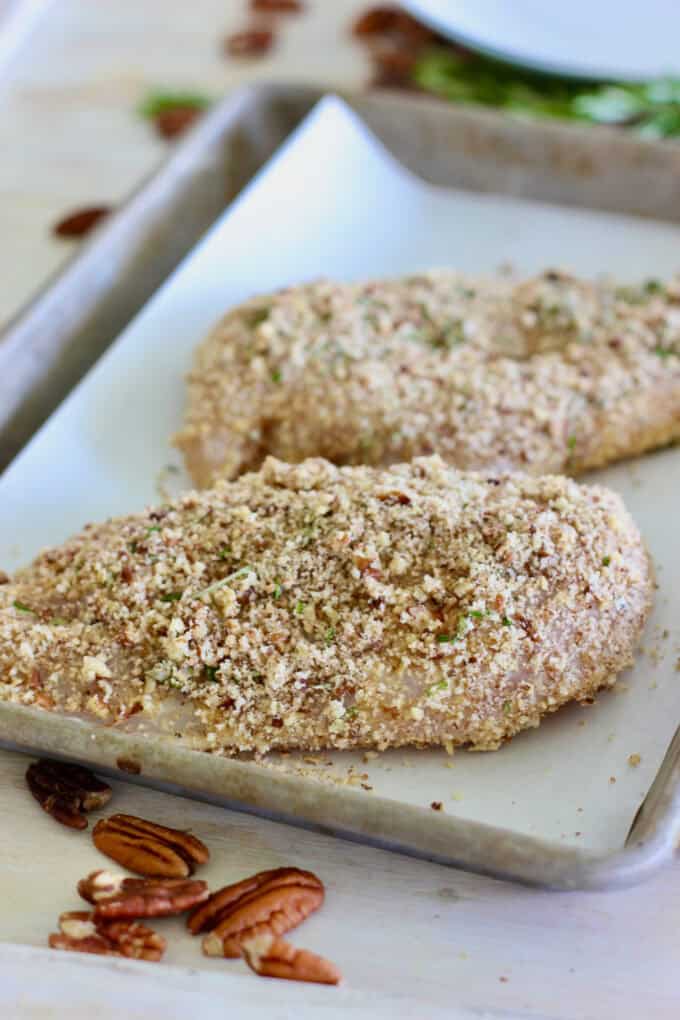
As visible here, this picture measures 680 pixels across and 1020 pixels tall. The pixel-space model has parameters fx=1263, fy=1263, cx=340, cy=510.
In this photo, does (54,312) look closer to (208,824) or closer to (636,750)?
(208,824)

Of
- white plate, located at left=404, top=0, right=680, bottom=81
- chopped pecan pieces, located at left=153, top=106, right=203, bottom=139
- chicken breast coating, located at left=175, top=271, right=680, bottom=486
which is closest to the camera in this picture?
chicken breast coating, located at left=175, top=271, right=680, bottom=486

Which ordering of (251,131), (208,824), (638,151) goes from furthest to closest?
1. (251,131)
2. (638,151)
3. (208,824)

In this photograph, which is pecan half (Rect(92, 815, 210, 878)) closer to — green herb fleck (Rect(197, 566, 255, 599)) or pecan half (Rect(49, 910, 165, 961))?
pecan half (Rect(49, 910, 165, 961))

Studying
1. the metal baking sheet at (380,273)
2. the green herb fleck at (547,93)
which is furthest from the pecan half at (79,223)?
the green herb fleck at (547,93)

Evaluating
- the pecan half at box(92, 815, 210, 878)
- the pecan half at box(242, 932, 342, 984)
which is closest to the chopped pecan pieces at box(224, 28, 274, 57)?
the pecan half at box(92, 815, 210, 878)

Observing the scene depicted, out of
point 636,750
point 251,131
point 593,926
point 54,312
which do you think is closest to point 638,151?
point 251,131

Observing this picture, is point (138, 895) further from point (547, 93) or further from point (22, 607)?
point (547, 93)
